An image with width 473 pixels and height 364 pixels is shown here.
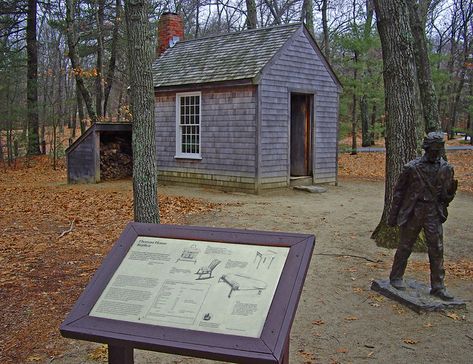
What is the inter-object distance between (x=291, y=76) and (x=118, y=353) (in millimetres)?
12830

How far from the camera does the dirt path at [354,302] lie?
442 centimetres

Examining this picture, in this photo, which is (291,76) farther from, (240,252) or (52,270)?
(240,252)

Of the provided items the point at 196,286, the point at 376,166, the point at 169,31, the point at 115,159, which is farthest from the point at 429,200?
the point at 376,166

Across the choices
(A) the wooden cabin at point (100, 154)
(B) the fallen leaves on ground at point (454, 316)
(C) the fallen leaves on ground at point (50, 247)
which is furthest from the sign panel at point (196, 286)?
(A) the wooden cabin at point (100, 154)

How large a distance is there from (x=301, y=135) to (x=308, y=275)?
402 inches

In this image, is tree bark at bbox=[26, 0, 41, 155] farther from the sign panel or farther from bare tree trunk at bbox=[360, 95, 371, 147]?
the sign panel

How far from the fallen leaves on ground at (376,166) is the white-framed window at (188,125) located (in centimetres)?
759

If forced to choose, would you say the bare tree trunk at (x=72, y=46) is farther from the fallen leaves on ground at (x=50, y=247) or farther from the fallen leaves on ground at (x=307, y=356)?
the fallen leaves on ground at (x=307, y=356)

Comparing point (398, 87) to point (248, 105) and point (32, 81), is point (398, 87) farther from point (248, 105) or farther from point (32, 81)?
point (32, 81)

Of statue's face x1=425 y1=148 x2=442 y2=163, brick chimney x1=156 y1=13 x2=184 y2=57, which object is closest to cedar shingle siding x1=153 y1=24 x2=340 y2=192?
brick chimney x1=156 y1=13 x2=184 y2=57

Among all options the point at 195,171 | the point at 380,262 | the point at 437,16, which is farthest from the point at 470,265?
the point at 437,16

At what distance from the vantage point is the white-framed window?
15.9 meters

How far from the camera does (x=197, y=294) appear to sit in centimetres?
293

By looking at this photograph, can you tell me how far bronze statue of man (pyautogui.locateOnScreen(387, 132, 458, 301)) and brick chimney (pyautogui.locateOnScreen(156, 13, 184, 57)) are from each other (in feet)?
52.1
